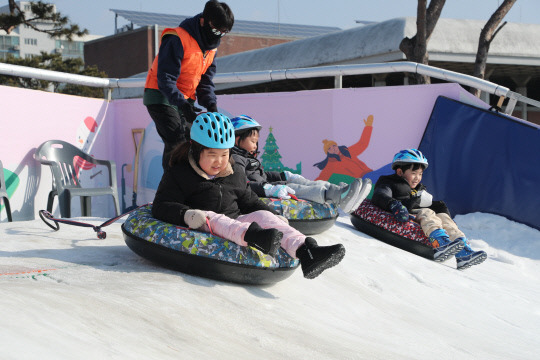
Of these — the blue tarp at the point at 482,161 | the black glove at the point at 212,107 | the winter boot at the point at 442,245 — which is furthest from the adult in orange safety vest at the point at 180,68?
the blue tarp at the point at 482,161

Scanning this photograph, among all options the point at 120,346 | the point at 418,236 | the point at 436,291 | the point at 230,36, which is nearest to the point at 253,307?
the point at 120,346

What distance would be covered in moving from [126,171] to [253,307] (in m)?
5.92

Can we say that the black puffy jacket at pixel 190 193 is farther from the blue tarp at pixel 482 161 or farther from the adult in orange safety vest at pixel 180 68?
the blue tarp at pixel 482 161

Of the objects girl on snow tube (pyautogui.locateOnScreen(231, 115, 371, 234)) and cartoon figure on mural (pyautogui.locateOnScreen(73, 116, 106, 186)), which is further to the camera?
cartoon figure on mural (pyautogui.locateOnScreen(73, 116, 106, 186))

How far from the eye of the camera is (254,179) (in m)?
6.31

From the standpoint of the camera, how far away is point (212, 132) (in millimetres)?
4359

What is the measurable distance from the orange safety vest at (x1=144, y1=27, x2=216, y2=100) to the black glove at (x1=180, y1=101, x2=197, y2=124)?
0.46 metres

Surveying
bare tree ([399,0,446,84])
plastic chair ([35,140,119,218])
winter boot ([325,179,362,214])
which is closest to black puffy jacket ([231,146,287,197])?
winter boot ([325,179,362,214])

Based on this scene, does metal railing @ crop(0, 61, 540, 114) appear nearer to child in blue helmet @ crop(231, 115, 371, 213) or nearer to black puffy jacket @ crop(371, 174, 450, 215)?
black puffy jacket @ crop(371, 174, 450, 215)

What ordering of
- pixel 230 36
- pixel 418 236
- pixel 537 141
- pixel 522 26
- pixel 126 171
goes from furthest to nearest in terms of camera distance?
pixel 230 36 → pixel 522 26 → pixel 126 171 → pixel 537 141 → pixel 418 236

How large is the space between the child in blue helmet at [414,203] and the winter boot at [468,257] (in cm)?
9

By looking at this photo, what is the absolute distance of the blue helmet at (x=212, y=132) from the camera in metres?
4.36

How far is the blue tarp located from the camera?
770 centimetres

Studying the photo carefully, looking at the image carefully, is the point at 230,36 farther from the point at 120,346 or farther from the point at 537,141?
the point at 120,346
